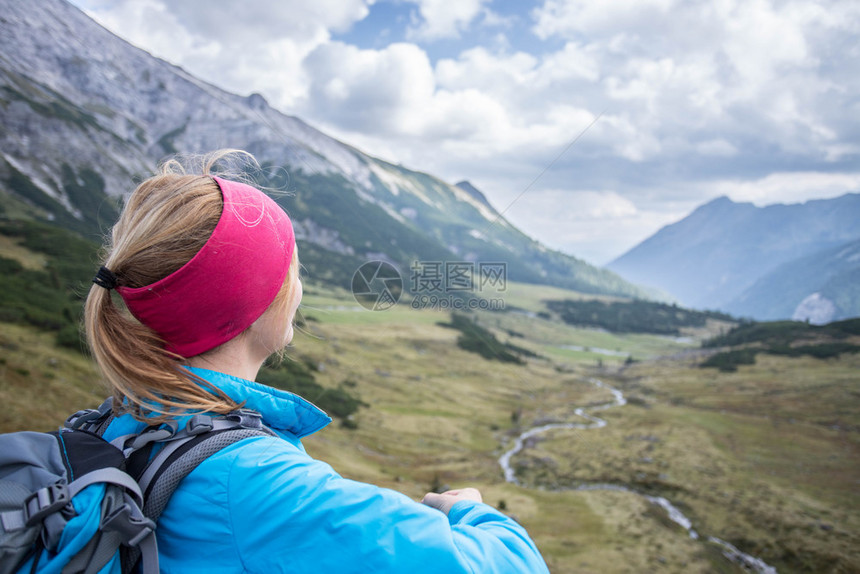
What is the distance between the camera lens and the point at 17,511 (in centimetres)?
154

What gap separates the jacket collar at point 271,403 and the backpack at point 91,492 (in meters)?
0.35

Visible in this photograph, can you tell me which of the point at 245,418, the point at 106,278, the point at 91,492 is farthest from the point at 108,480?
the point at 106,278

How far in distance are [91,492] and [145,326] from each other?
34.2 inches

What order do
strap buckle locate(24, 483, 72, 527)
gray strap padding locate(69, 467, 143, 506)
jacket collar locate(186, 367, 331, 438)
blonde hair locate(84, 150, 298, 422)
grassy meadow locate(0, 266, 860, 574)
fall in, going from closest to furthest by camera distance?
strap buckle locate(24, 483, 72, 527) < gray strap padding locate(69, 467, 143, 506) < blonde hair locate(84, 150, 298, 422) < jacket collar locate(186, 367, 331, 438) < grassy meadow locate(0, 266, 860, 574)

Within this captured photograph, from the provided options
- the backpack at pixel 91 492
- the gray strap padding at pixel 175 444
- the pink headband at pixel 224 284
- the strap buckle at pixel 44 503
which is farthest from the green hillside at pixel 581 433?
the strap buckle at pixel 44 503

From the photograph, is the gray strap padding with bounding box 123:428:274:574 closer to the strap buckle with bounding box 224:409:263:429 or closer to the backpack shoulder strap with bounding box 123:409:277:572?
the backpack shoulder strap with bounding box 123:409:277:572

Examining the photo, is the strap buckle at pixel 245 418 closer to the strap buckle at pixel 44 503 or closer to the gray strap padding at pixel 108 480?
the gray strap padding at pixel 108 480

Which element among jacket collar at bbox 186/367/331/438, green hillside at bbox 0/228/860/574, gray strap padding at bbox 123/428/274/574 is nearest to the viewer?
gray strap padding at bbox 123/428/274/574

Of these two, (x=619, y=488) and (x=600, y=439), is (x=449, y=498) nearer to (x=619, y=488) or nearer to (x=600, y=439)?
(x=619, y=488)

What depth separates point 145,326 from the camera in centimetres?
232

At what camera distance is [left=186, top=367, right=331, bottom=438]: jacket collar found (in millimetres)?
2314

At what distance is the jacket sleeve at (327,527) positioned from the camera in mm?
1652

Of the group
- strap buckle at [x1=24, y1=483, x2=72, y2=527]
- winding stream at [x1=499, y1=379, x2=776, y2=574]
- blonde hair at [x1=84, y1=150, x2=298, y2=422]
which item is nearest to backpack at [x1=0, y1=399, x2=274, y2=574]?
strap buckle at [x1=24, y1=483, x2=72, y2=527]

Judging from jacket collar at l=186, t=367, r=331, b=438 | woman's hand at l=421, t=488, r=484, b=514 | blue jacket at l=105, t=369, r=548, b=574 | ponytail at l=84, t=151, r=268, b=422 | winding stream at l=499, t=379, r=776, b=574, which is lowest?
winding stream at l=499, t=379, r=776, b=574
